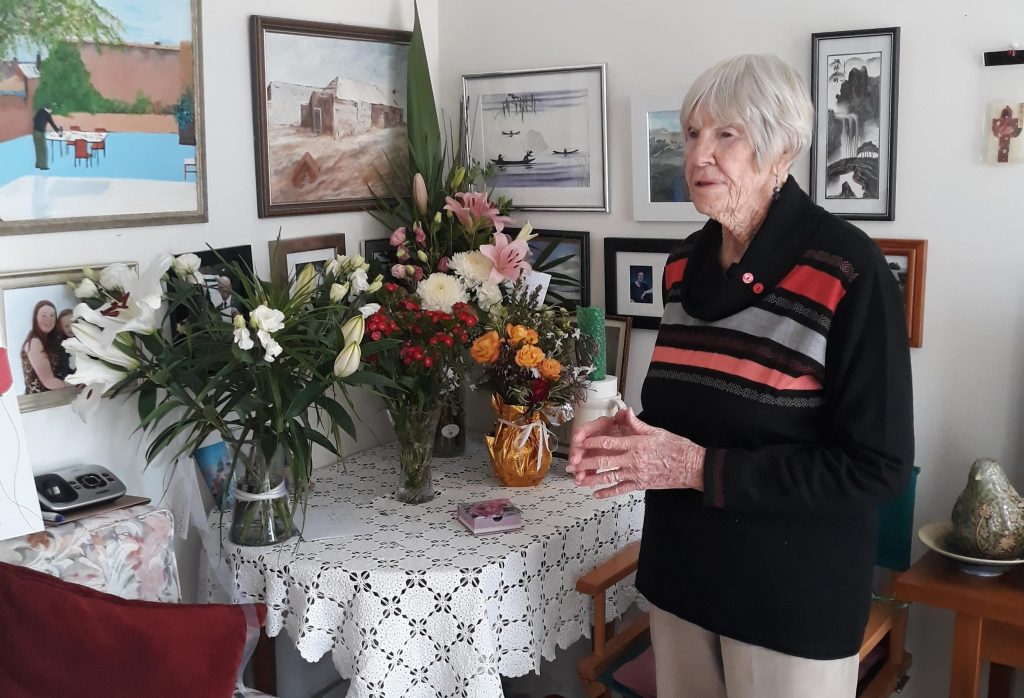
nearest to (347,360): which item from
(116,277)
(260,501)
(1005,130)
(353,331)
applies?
(353,331)

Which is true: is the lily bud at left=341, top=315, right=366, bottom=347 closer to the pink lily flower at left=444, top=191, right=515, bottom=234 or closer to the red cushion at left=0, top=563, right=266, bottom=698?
Answer: the red cushion at left=0, top=563, right=266, bottom=698

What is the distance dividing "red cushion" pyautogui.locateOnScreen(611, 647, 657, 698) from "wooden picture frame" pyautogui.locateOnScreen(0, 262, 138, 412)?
1.23 m

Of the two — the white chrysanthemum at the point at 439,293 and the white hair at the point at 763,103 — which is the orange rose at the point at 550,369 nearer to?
the white chrysanthemum at the point at 439,293

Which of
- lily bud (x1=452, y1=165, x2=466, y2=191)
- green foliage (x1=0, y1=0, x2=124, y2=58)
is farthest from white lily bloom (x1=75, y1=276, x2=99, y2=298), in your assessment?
lily bud (x1=452, y1=165, x2=466, y2=191)

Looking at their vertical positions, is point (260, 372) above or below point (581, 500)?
above

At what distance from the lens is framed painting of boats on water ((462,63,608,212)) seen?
2.53 m

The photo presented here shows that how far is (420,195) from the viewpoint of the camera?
2465 mm

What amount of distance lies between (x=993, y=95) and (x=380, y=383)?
→ 1.36 metres

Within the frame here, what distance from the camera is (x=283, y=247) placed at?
2.33 m

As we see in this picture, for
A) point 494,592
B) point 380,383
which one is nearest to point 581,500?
point 494,592

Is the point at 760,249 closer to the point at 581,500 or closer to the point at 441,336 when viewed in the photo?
the point at 441,336

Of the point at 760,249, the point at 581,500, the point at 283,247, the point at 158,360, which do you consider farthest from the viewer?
the point at 283,247

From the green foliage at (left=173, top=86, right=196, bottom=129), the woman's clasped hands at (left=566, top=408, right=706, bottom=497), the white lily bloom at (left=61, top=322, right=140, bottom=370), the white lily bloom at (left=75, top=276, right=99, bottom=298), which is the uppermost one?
the green foliage at (left=173, top=86, right=196, bottom=129)

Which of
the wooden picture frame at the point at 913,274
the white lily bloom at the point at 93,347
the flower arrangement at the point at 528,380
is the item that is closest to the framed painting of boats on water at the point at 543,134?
the flower arrangement at the point at 528,380
